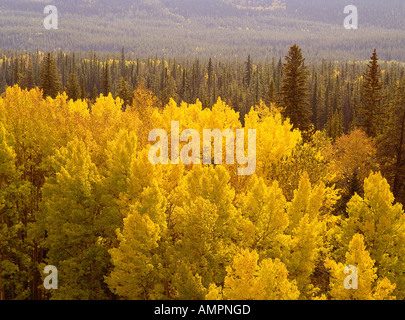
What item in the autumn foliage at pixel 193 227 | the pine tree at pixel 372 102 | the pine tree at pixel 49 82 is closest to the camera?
the autumn foliage at pixel 193 227

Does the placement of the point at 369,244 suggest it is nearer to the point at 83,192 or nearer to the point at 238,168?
the point at 238,168

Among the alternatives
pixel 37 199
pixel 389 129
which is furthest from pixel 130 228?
pixel 389 129

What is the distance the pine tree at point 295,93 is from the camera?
4619 centimetres

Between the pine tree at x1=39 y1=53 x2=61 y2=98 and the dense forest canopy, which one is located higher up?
the pine tree at x1=39 y1=53 x2=61 y2=98

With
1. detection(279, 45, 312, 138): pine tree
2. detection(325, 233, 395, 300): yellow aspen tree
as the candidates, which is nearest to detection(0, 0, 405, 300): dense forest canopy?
detection(325, 233, 395, 300): yellow aspen tree

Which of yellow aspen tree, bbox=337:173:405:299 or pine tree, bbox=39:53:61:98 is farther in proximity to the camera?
pine tree, bbox=39:53:61:98

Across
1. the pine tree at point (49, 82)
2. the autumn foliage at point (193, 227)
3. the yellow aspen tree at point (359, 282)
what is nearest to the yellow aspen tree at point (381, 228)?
the autumn foliage at point (193, 227)

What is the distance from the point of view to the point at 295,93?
152 ft

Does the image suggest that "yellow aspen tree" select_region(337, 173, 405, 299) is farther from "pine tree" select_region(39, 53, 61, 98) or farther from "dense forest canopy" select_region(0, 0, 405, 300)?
"pine tree" select_region(39, 53, 61, 98)

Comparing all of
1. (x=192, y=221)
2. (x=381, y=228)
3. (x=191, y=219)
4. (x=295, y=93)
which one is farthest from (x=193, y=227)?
(x=295, y=93)

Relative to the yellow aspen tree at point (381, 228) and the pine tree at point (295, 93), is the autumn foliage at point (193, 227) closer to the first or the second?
the yellow aspen tree at point (381, 228)

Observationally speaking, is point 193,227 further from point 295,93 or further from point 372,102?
point 372,102

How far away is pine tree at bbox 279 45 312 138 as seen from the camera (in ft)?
152

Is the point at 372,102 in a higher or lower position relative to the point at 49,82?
lower
